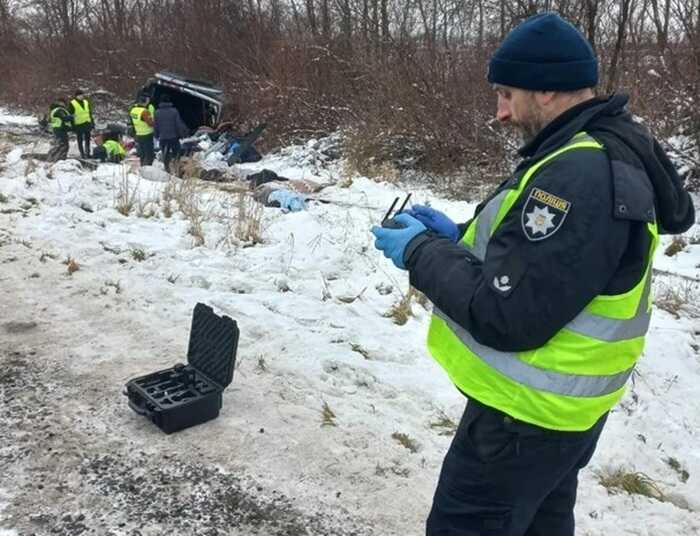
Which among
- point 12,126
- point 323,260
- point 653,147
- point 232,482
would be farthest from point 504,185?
point 12,126

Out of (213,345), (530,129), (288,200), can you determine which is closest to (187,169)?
(288,200)

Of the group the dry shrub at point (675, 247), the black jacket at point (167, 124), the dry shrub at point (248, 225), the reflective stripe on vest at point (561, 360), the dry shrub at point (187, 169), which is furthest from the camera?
the black jacket at point (167, 124)

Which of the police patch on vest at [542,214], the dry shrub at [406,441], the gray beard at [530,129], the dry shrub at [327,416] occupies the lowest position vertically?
the dry shrub at [406,441]

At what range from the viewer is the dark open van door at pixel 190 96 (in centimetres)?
1755

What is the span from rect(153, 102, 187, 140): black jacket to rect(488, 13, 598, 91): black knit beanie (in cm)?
1353

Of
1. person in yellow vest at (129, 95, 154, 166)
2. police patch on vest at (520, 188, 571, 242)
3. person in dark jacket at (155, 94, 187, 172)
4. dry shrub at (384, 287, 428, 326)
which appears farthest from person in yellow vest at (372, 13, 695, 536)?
person in yellow vest at (129, 95, 154, 166)

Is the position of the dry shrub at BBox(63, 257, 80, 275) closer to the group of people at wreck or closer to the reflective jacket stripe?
the reflective jacket stripe

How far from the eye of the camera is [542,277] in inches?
62.8

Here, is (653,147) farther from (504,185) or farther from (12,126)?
(12,126)

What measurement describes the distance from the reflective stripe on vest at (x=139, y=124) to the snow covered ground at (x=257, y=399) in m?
8.00

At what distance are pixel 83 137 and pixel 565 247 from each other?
17.7 metres

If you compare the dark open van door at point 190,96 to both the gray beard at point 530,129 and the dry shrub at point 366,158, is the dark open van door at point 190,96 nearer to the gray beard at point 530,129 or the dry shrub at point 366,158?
the dry shrub at point 366,158

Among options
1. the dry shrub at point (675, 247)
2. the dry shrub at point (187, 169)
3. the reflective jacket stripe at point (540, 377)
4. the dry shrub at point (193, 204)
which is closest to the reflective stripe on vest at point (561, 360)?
the reflective jacket stripe at point (540, 377)

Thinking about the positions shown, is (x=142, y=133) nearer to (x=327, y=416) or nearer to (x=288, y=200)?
(x=288, y=200)
